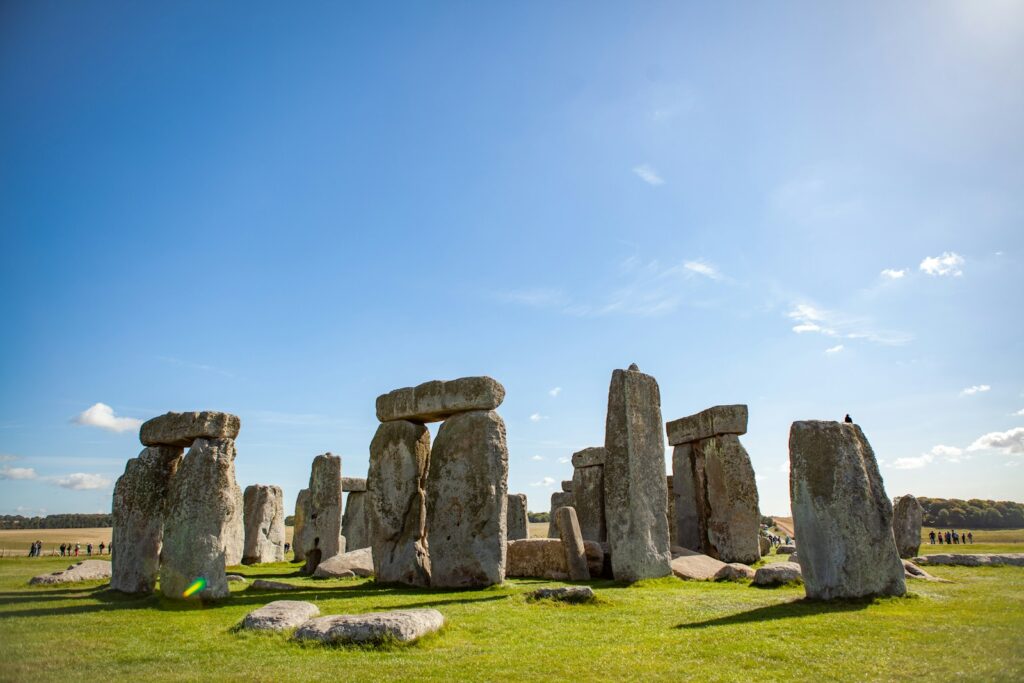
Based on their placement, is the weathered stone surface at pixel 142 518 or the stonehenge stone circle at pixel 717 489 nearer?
the weathered stone surface at pixel 142 518

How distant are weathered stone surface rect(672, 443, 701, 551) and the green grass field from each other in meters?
8.52

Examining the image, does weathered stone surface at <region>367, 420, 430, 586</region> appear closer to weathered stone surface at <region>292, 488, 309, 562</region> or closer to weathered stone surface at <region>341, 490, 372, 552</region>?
weathered stone surface at <region>292, 488, 309, 562</region>

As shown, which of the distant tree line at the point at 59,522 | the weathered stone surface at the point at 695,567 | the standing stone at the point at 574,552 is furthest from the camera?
the distant tree line at the point at 59,522

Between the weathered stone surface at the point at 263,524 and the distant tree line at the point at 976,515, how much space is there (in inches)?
1475

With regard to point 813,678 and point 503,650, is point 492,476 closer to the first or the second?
point 503,650

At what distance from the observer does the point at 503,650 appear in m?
6.17

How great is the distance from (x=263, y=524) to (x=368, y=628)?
1915cm

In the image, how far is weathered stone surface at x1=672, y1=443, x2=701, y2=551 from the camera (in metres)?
17.9

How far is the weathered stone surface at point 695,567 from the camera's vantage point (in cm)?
1230

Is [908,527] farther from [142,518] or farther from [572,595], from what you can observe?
[142,518]

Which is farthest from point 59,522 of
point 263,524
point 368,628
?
point 368,628

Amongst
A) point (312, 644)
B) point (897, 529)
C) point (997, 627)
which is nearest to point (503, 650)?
point (312, 644)

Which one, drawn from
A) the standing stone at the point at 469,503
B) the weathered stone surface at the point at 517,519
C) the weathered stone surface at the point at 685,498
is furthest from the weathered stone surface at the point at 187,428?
the weathered stone surface at the point at 517,519

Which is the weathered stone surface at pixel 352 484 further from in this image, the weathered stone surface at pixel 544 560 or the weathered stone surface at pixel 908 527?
the weathered stone surface at pixel 908 527
